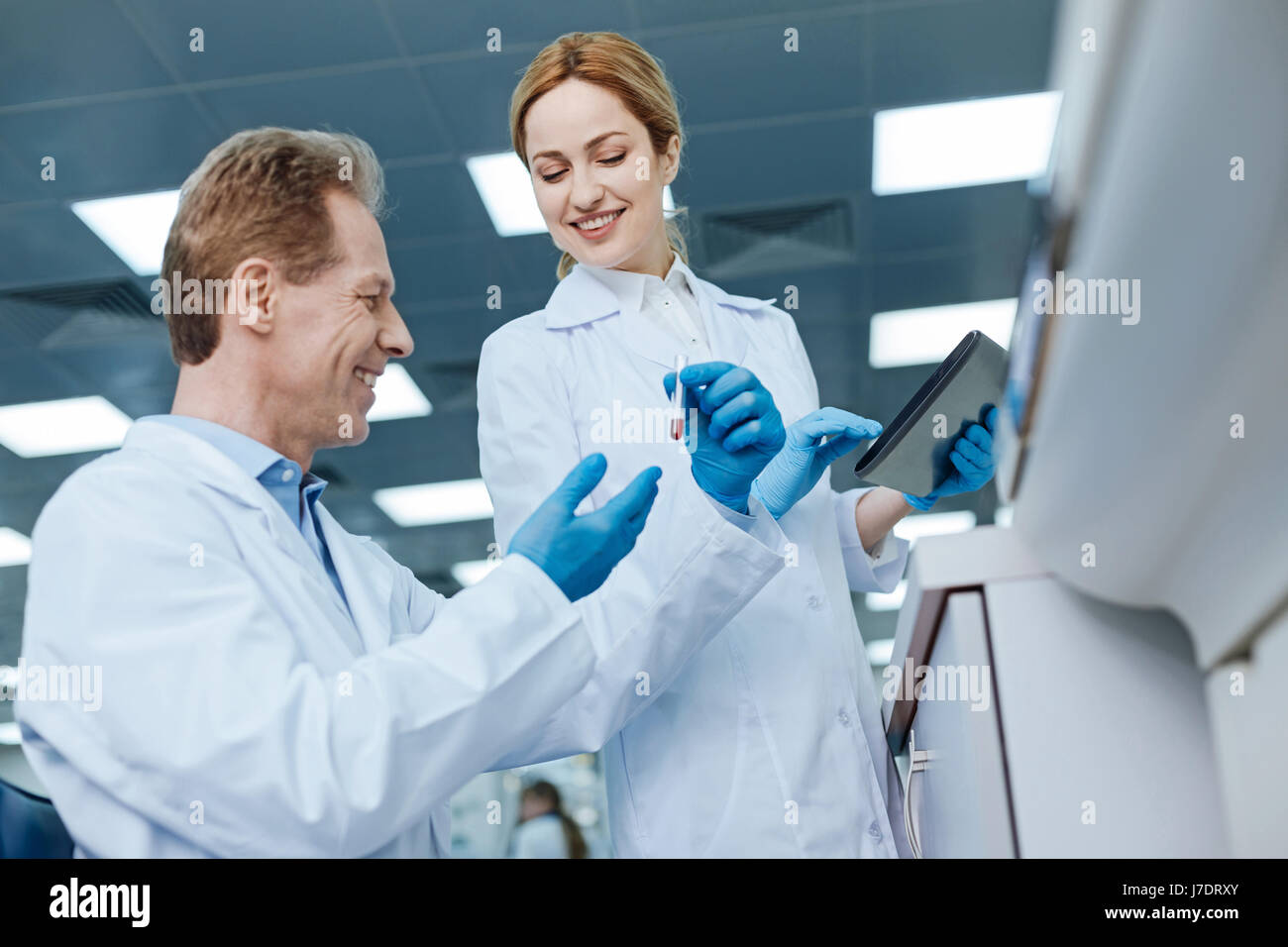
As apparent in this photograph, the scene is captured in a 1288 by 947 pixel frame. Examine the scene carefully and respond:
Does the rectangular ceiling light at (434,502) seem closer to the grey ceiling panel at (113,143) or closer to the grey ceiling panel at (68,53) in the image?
the grey ceiling panel at (113,143)

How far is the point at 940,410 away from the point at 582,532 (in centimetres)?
36

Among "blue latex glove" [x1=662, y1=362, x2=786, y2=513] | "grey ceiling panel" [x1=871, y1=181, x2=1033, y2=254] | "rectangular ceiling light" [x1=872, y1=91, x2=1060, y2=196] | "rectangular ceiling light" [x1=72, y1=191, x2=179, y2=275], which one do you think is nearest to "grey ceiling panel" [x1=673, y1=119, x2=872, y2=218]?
"rectangular ceiling light" [x1=872, y1=91, x2=1060, y2=196]

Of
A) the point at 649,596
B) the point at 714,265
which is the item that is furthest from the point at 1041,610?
the point at 714,265

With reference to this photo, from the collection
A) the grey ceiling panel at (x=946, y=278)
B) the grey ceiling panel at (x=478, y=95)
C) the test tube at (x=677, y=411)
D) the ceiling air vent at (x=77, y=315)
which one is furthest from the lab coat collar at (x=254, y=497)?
the grey ceiling panel at (x=946, y=278)

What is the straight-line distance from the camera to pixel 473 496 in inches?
229

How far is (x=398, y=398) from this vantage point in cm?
471

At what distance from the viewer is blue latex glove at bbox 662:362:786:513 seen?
1161 mm

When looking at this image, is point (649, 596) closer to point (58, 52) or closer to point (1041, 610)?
point (1041, 610)

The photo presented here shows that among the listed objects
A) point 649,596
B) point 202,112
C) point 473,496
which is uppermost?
point 202,112

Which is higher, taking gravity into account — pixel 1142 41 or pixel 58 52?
pixel 58 52

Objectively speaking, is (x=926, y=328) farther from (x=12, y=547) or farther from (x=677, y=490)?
(x=12, y=547)

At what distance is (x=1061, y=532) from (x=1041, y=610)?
0.09m

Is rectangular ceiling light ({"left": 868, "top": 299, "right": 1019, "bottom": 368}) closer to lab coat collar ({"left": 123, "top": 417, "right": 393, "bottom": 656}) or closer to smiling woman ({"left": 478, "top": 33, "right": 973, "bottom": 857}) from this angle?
smiling woman ({"left": 478, "top": 33, "right": 973, "bottom": 857})
